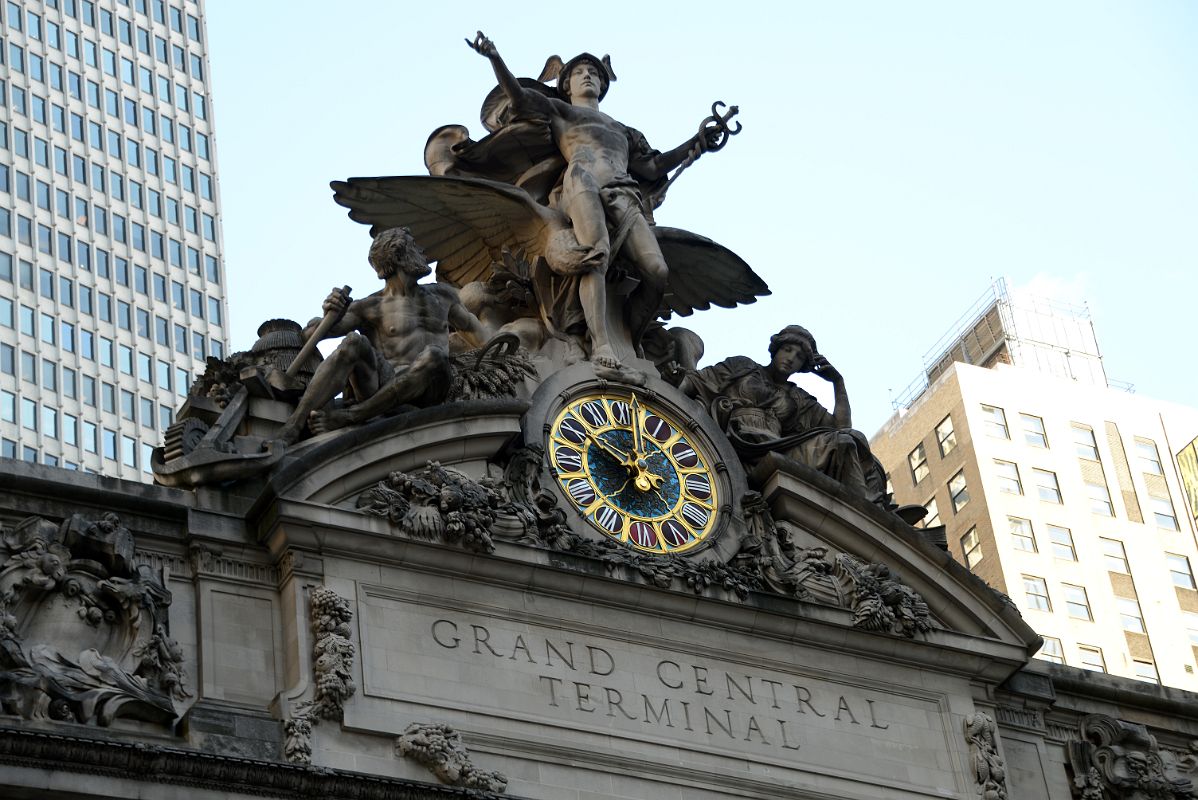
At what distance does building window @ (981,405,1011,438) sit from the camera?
71375 mm

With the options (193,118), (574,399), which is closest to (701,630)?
(574,399)

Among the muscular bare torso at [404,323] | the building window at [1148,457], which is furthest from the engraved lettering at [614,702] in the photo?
the building window at [1148,457]

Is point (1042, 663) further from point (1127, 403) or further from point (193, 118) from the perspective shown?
point (193, 118)

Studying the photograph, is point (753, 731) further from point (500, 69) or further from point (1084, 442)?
point (1084, 442)

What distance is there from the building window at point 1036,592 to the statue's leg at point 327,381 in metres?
42.5

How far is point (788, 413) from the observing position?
104 feet

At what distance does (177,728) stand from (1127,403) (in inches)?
2094

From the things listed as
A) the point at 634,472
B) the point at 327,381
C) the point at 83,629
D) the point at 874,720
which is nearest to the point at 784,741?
the point at 874,720

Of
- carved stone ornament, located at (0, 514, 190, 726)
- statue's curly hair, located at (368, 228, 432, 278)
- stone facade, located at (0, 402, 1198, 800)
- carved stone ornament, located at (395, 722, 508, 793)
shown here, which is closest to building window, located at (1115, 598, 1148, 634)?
stone facade, located at (0, 402, 1198, 800)

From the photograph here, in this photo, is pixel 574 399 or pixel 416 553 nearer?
pixel 416 553

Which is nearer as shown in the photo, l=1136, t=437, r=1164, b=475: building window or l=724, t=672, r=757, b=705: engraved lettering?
l=724, t=672, r=757, b=705: engraved lettering

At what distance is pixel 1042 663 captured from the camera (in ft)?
104

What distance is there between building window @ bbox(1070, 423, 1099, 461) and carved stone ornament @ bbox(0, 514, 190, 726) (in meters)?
49.5

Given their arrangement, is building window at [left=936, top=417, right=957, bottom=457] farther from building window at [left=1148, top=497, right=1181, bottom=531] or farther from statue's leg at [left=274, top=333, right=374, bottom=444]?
statue's leg at [left=274, top=333, right=374, bottom=444]
